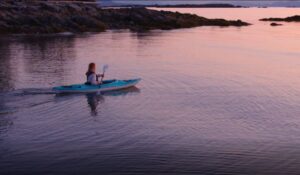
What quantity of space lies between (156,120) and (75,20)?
46.7m

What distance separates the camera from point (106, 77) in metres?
23.2

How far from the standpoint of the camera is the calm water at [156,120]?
1034 centimetres

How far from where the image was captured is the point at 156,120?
46.9 ft

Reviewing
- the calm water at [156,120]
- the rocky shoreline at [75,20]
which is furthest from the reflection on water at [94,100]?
the rocky shoreline at [75,20]

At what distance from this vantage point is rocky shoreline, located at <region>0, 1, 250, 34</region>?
5303 cm

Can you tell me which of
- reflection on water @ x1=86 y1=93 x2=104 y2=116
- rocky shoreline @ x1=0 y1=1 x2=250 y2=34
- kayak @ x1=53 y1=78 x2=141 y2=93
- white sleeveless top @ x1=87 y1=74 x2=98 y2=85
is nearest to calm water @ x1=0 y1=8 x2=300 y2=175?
reflection on water @ x1=86 y1=93 x2=104 y2=116

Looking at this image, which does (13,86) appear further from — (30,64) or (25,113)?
(30,64)

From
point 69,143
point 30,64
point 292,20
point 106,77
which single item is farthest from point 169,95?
point 292,20

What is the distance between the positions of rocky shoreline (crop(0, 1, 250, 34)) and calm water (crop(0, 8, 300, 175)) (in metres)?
25.2

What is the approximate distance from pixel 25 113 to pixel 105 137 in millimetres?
3896

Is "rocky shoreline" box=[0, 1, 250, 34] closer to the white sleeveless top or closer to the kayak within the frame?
the kayak

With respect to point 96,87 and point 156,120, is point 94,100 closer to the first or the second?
point 96,87

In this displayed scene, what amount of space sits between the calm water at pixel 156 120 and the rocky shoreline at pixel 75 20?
25166 millimetres

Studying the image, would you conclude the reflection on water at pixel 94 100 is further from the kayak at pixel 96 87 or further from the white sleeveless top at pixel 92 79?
the white sleeveless top at pixel 92 79
